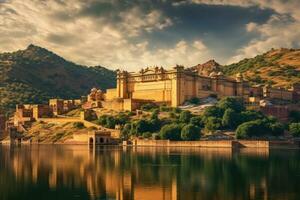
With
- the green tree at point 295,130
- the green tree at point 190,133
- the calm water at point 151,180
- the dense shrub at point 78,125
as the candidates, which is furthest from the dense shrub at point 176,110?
the calm water at point 151,180

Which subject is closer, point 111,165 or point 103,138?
point 111,165

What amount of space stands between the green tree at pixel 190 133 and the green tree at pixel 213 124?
16.8 feet

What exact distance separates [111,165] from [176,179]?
13130 millimetres

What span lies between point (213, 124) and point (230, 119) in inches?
141

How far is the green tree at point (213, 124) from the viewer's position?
99750mm

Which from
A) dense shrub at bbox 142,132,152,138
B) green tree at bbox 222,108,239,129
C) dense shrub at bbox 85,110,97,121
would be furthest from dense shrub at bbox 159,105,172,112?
green tree at bbox 222,108,239,129

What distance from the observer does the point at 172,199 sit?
111 ft

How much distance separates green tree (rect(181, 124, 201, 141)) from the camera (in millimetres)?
94312

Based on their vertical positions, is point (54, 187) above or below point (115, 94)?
below

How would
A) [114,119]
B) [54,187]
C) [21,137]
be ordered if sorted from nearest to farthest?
[54,187] < [114,119] < [21,137]

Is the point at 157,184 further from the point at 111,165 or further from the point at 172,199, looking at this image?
the point at 111,165

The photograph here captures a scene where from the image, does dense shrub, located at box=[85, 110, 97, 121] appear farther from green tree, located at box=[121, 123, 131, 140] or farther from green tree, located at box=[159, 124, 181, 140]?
green tree, located at box=[159, 124, 181, 140]

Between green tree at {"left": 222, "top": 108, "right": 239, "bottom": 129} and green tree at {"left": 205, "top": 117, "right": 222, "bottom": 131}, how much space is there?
92cm

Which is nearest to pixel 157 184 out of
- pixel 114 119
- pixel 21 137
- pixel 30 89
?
pixel 114 119
